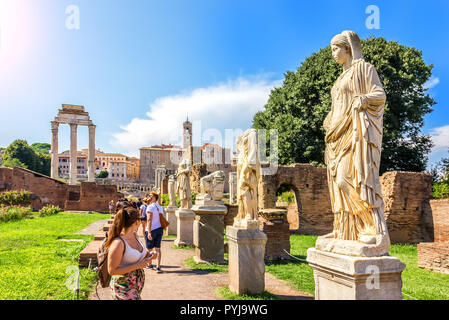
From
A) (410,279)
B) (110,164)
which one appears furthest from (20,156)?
(410,279)

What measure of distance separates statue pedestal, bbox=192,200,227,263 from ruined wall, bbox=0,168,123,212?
2313 cm

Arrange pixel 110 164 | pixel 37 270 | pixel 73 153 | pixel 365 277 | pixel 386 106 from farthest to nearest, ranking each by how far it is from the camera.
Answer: pixel 110 164 < pixel 73 153 < pixel 386 106 < pixel 37 270 < pixel 365 277

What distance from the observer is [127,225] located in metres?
3.02

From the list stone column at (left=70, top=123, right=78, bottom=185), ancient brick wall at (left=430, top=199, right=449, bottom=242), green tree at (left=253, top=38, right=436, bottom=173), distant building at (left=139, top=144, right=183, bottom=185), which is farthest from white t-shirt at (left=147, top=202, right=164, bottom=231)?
distant building at (left=139, top=144, right=183, bottom=185)

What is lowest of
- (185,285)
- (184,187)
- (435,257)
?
(435,257)

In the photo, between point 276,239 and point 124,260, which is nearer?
point 124,260

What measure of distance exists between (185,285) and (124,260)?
3.29 metres

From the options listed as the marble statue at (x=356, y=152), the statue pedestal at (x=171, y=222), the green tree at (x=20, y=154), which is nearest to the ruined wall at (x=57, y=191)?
the statue pedestal at (x=171, y=222)

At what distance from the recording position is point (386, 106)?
1675 centimetres

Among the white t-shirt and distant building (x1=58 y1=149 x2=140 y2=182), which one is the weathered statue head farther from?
distant building (x1=58 y1=149 x2=140 y2=182)

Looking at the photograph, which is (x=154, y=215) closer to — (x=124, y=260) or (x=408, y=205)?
(x=124, y=260)
